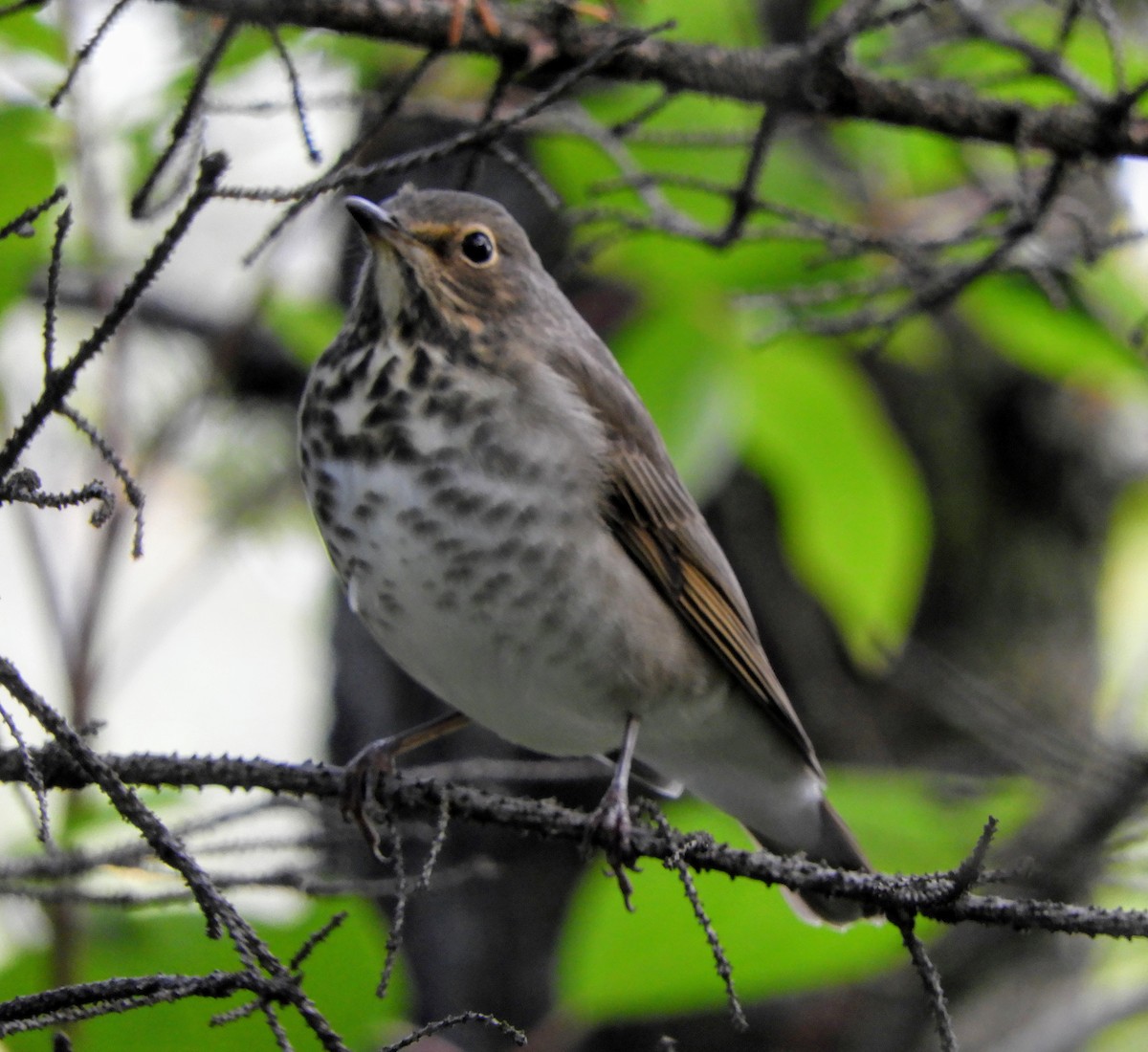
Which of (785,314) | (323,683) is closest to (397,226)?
(785,314)

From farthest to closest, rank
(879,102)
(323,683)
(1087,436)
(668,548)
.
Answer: (1087,436) < (323,683) < (668,548) < (879,102)

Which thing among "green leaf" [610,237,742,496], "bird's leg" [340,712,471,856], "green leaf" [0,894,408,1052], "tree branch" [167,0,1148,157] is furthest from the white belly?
"tree branch" [167,0,1148,157]

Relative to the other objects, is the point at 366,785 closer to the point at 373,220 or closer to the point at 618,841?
the point at 618,841

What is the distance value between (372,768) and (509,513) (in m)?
0.49

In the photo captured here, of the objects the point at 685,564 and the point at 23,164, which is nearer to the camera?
the point at 23,164

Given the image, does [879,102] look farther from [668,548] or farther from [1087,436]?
[1087,436]

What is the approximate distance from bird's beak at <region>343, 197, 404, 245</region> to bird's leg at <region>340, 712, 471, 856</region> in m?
0.91

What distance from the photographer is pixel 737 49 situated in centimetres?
227

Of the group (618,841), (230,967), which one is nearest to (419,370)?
(618,841)

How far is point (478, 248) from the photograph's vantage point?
9.48 ft

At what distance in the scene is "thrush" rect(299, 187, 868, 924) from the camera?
255 centimetres

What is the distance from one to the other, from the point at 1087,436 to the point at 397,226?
3.50m

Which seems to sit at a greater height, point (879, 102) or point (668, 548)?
point (879, 102)

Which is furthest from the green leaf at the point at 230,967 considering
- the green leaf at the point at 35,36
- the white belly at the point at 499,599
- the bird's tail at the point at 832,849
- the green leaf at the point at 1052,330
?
the green leaf at the point at 1052,330
